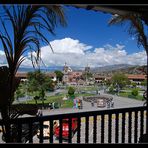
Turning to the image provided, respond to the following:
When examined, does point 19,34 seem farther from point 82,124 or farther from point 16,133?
point 82,124

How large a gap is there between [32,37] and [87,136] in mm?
1122

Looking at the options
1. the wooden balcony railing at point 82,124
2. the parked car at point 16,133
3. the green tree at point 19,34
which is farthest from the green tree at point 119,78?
the parked car at point 16,133

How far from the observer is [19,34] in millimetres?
2662

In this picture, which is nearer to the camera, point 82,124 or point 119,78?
point 82,124

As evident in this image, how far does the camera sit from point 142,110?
3.31 meters

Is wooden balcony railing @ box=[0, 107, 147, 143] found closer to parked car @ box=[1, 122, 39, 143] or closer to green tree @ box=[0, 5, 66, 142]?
parked car @ box=[1, 122, 39, 143]

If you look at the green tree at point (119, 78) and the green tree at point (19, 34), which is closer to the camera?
the green tree at point (19, 34)

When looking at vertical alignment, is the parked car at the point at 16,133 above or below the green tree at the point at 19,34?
below

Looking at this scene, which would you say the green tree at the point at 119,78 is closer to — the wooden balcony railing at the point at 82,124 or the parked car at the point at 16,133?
the wooden balcony railing at the point at 82,124

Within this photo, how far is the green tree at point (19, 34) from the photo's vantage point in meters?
2.58

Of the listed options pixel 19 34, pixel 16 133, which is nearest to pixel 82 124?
pixel 16 133

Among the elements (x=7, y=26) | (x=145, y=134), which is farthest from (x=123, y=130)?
(x=7, y=26)

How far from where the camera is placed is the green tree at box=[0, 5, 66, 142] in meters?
2.58

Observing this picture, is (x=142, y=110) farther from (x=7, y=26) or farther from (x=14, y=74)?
(x=7, y=26)
